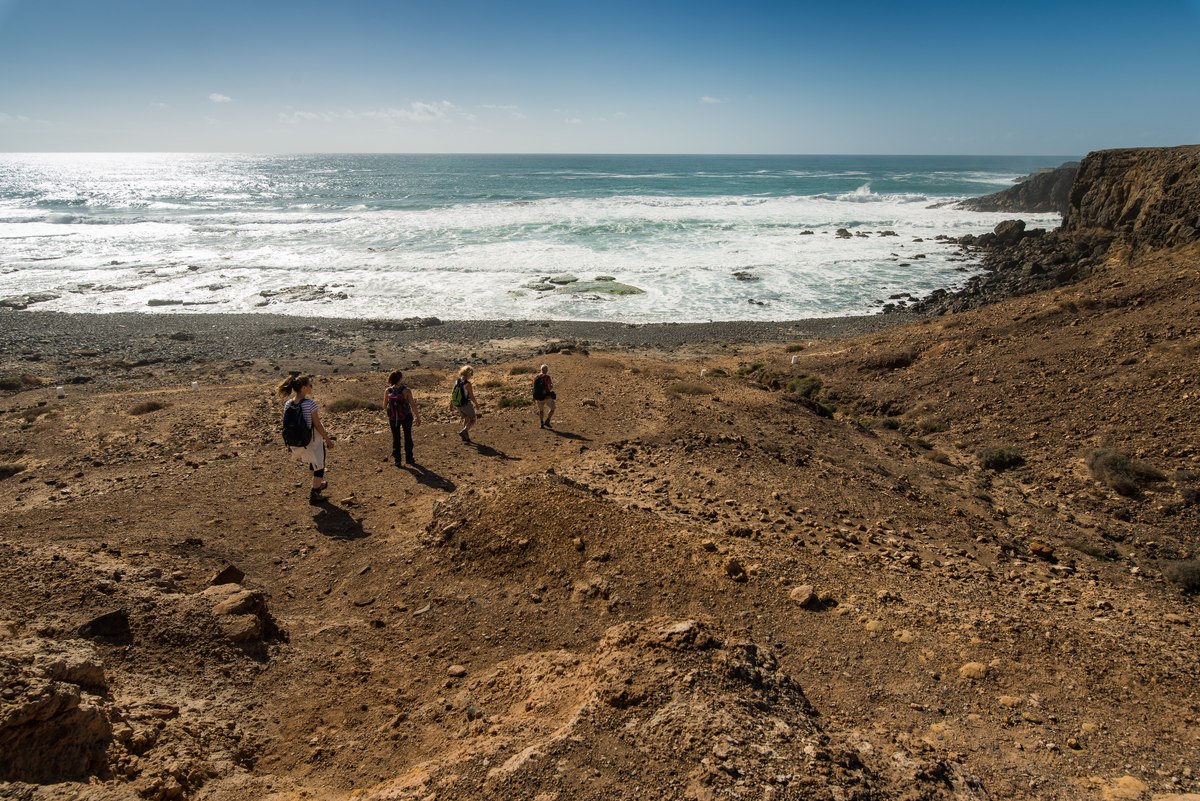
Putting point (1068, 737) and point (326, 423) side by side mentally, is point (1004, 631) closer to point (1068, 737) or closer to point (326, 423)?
point (1068, 737)

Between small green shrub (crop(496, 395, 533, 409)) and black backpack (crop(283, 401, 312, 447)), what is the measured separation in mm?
5228

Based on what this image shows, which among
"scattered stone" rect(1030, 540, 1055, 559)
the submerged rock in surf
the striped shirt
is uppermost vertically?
the submerged rock in surf

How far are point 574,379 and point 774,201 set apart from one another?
67.4 m

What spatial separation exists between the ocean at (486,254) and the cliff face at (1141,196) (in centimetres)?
616

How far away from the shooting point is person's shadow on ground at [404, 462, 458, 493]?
8.93 m

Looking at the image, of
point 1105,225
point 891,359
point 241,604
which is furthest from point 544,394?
point 1105,225

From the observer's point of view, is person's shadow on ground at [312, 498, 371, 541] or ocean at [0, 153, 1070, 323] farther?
ocean at [0, 153, 1070, 323]

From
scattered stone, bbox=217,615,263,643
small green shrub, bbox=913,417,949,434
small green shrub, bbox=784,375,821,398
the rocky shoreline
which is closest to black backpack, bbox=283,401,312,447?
scattered stone, bbox=217,615,263,643

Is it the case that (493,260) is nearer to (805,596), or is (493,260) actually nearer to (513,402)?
(513,402)

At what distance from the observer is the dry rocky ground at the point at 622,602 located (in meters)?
3.71

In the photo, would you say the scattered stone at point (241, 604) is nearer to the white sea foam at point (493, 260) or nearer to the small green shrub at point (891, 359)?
the small green shrub at point (891, 359)

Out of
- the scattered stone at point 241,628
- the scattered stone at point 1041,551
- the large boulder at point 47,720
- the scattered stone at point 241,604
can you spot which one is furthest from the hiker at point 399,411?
the scattered stone at point 1041,551

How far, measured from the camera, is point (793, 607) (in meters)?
5.88

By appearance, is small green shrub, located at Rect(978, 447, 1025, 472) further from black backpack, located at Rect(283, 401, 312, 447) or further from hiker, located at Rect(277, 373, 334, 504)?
black backpack, located at Rect(283, 401, 312, 447)
